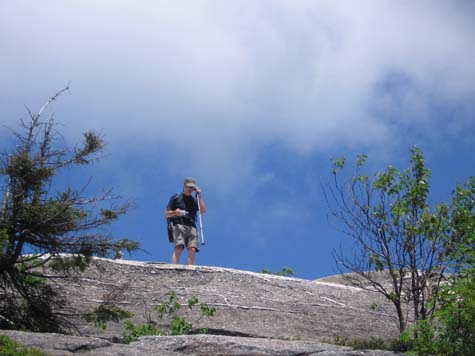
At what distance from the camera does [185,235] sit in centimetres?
1872

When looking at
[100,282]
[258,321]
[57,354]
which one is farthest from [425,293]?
[57,354]

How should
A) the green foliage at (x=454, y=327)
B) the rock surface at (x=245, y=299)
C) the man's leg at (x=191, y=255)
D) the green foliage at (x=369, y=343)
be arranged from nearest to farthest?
the green foliage at (x=454, y=327)
the green foliage at (x=369, y=343)
the rock surface at (x=245, y=299)
the man's leg at (x=191, y=255)

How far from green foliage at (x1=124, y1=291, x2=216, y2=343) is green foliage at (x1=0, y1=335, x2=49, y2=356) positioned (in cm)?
333

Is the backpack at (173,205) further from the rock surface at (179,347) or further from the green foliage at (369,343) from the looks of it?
the rock surface at (179,347)

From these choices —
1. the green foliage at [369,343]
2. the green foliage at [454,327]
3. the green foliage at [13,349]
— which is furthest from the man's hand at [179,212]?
the green foliage at [13,349]

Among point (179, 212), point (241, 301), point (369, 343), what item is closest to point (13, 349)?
point (369, 343)

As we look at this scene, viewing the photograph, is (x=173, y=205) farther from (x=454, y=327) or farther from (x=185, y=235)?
(x=454, y=327)

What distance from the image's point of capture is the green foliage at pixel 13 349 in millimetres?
9766

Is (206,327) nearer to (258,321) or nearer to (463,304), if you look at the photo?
(258,321)

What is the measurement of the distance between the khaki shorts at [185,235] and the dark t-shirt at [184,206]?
4.1 inches

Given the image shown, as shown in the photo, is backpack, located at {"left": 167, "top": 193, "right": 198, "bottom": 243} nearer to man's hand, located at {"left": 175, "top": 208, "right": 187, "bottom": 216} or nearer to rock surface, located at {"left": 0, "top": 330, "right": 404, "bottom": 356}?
man's hand, located at {"left": 175, "top": 208, "right": 187, "bottom": 216}

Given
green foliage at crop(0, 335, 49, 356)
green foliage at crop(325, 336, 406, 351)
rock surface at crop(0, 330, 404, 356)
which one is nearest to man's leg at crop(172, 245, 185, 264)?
green foliage at crop(325, 336, 406, 351)

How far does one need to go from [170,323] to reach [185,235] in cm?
364

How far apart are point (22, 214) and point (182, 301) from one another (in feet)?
11.8
